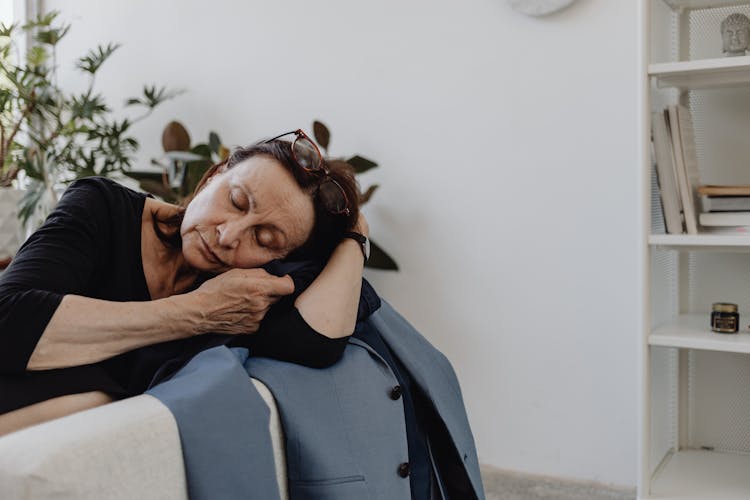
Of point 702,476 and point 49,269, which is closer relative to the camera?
point 49,269

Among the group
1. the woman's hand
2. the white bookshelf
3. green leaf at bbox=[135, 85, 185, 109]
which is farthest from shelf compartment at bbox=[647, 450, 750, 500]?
green leaf at bbox=[135, 85, 185, 109]

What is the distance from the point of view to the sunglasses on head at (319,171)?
4.77 ft

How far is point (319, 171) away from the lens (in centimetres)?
149

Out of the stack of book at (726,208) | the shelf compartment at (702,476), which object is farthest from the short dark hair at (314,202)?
the shelf compartment at (702,476)

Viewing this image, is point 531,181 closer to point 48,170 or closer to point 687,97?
point 687,97

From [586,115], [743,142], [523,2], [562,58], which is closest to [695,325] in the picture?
[743,142]

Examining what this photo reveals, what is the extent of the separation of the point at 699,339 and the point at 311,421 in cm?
108

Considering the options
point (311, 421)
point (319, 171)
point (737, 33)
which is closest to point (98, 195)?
point (319, 171)

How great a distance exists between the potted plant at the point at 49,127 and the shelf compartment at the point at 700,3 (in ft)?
5.60

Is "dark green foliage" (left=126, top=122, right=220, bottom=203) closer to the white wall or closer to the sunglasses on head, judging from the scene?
the white wall

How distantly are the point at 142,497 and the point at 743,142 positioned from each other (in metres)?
1.91

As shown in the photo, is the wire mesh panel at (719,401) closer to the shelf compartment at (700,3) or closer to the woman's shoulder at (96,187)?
the shelf compartment at (700,3)

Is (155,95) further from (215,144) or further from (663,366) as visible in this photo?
(663,366)

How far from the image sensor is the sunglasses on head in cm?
146
